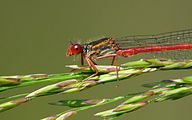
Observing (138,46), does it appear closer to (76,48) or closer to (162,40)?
(162,40)

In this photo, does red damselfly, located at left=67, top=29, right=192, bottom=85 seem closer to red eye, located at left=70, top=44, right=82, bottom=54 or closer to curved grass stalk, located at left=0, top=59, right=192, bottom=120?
red eye, located at left=70, top=44, right=82, bottom=54

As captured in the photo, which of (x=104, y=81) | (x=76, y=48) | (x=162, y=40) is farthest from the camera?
(x=162, y=40)

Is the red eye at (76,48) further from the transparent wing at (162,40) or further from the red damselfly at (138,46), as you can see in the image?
the transparent wing at (162,40)

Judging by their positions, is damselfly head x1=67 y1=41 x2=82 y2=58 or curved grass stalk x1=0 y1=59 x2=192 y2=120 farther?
damselfly head x1=67 y1=41 x2=82 y2=58

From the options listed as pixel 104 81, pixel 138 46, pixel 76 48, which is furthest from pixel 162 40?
pixel 104 81

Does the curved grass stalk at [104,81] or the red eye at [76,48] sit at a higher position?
the red eye at [76,48]

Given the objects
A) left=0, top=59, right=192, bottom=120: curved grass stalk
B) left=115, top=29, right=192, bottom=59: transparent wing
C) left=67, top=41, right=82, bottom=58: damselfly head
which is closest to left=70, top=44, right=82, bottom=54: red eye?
left=67, top=41, right=82, bottom=58: damselfly head

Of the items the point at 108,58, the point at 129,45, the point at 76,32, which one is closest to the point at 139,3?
the point at 76,32

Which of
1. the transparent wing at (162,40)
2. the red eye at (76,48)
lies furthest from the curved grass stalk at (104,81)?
the transparent wing at (162,40)

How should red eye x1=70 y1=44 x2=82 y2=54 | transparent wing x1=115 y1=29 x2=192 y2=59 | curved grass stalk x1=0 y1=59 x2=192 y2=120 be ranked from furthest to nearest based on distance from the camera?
transparent wing x1=115 y1=29 x2=192 y2=59 < red eye x1=70 y1=44 x2=82 y2=54 < curved grass stalk x1=0 y1=59 x2=192 y2=120

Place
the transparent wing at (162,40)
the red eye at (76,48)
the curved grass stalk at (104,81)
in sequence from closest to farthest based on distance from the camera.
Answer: the curved grass stalk at (104,81), the red eye at (76,48), the transparent wing at (162,40)
